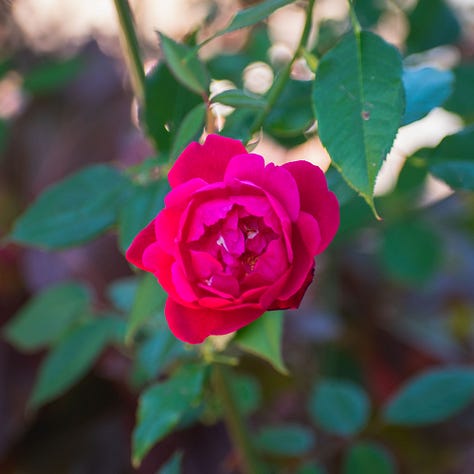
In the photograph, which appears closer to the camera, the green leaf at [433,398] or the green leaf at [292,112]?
the green leaf at [292,112]

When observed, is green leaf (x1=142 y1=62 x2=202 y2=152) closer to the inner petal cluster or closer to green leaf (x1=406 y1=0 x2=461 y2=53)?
the inner petal cluster

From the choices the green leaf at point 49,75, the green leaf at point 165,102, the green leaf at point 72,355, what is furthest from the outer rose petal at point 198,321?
the green leaf at point 49,75

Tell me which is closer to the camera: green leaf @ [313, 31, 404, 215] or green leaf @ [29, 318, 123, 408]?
green leaf @ [313, 31, 404, 215]

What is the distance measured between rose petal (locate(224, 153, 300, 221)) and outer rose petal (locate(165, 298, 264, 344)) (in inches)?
2.5

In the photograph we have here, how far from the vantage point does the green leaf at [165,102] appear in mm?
605

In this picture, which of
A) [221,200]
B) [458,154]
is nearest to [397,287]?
[458,154]

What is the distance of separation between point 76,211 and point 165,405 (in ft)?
0.58

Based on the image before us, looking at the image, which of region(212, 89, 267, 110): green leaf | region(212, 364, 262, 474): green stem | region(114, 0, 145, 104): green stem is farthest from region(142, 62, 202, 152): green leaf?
region(212, 364, 262, 474): green stem

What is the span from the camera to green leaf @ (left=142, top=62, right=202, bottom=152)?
1.98 feet

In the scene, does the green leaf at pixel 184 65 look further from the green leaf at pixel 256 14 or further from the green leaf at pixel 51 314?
the green leaf at pixel 51 314

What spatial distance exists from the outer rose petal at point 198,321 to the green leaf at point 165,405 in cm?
18

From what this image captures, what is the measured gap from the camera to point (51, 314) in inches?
35.8

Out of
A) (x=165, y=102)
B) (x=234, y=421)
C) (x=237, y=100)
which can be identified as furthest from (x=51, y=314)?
(x=237, y=100)

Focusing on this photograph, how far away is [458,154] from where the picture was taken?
0.57 meters
